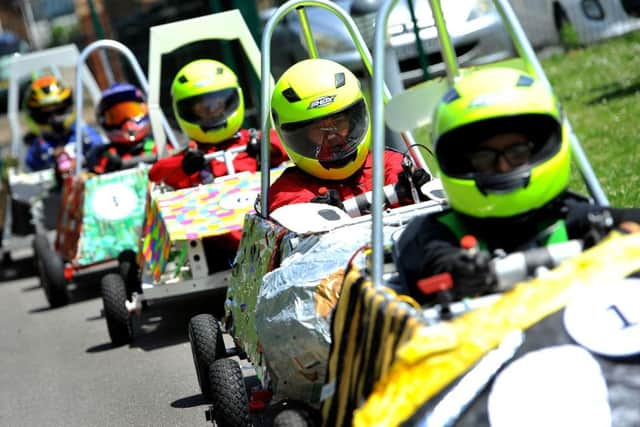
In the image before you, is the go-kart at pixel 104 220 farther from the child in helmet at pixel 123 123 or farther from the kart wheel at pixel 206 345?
the kart wheel at pixel 206 345

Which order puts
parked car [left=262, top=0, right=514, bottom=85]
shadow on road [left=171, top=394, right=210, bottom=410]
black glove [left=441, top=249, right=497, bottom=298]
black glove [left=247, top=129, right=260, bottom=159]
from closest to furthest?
black glove [left=441, top=249, right=497, bottom=298]
shadow on road [left=171, top=394, right=210, bottom=410]
black glove [left=247, top=129, right=260, bottom=159]
parked car [left=262, top=0, right=514, bottom=85]

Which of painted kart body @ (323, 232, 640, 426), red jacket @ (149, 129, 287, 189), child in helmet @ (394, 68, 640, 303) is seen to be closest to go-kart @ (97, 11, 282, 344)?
red jacket @ (149, 129, 287, 189)

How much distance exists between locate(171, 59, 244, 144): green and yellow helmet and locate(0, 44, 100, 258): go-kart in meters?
3.97

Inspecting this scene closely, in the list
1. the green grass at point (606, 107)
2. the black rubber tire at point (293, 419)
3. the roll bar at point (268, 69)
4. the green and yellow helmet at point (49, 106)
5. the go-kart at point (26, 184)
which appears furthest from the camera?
the green and yellow helmet at point (49, 106)

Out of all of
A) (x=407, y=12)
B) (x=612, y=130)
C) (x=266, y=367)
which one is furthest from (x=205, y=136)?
(x=407, y=12)

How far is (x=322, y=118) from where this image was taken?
269 inches

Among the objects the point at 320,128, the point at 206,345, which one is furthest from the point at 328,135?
the point at 206,345

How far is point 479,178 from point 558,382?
844 mm

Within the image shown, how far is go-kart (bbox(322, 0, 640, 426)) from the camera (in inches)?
147

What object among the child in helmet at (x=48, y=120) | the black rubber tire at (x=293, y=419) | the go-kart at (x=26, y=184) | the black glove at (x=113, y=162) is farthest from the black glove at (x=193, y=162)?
the child in helmet at (x=48, y=120)

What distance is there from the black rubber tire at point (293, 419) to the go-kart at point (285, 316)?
0.06 metres

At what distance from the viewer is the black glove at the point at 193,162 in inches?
391

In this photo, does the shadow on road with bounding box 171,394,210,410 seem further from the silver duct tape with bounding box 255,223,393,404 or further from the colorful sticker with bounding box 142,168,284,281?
the silver duct tape with bounding box 255,223,393,404

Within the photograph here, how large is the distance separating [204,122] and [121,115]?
Answer: 9.10ft
